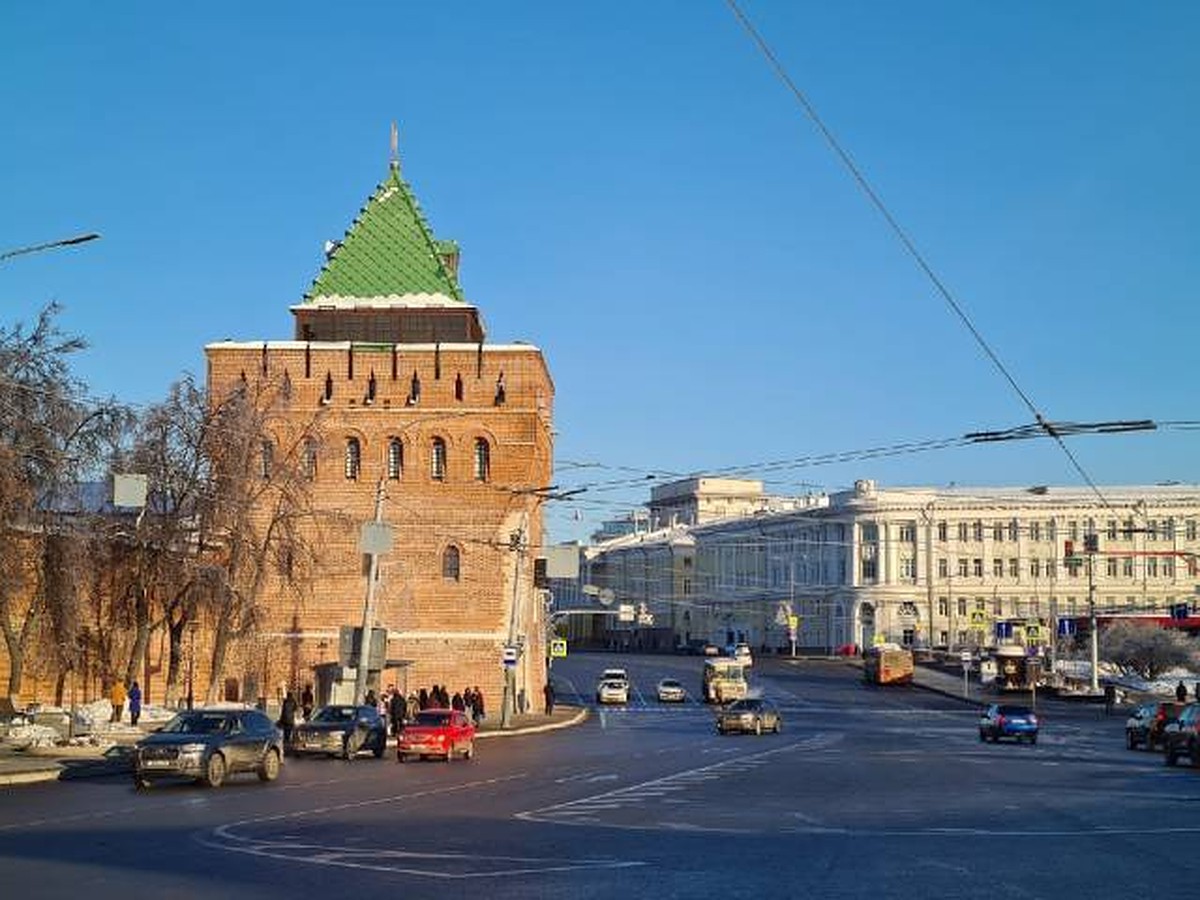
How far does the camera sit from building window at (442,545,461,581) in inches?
2719

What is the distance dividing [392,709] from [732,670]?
40.2m

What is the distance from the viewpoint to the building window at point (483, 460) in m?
69.9

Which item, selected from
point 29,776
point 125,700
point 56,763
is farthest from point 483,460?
point 29,776

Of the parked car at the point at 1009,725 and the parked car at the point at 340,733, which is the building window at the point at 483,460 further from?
the parked car at the point at 340,733

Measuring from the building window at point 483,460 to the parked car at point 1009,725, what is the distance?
25594 mm

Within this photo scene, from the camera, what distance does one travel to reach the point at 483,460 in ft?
230

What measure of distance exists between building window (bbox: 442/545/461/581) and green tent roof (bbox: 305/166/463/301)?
1281 centimetres

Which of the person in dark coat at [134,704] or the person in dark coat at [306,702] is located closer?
the person in dark coat at [134,704]

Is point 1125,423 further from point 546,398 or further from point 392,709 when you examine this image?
point 546,398

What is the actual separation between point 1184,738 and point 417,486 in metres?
38.3

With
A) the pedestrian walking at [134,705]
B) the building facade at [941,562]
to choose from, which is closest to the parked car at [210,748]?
the pedestrian walking at [134,705]

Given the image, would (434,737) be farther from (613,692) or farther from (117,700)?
(613,692)

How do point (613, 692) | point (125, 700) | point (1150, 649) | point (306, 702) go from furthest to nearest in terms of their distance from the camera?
point (1150, 649)
point (613, 692)
point (306, 702)
point (125, 700)

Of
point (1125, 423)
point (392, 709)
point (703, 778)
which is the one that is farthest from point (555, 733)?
point (1125, 423)
